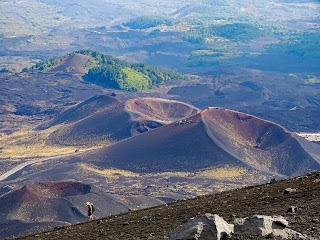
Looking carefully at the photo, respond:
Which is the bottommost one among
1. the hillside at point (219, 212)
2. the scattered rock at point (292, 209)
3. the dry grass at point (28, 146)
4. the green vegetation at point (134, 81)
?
the green vegetation at point (134, 81)

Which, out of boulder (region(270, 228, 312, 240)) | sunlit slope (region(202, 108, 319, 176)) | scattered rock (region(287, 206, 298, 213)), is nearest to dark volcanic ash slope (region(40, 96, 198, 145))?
sunlit slope (region(202, 108, 319, 176))

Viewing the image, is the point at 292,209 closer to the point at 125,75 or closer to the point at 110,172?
the point at 110,172

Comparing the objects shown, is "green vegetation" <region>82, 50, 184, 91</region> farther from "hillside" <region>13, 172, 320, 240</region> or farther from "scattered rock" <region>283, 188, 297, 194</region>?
"scattered rock" <region>283, 188, 297, 194</region>

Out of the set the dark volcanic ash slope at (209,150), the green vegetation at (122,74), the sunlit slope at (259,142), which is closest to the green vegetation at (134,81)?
the green vegetation at (122,74)

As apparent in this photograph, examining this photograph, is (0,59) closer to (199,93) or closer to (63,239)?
(199,93)

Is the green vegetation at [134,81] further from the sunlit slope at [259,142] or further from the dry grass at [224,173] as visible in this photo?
the dry grass at [224,173]

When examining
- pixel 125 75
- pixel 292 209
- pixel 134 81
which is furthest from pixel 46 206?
pixel 125 75
